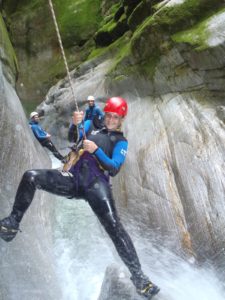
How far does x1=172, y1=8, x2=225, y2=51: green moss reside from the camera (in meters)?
10.4

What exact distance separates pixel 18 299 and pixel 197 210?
4.42 metres

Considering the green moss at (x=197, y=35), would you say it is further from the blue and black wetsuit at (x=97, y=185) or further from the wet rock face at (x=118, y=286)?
the wet rock face at (x=118, y=286)

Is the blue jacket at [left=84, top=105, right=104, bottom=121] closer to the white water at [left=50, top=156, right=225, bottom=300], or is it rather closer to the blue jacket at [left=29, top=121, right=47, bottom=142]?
the blue jacket at [left=29, top=121, right=47, bottom=142]

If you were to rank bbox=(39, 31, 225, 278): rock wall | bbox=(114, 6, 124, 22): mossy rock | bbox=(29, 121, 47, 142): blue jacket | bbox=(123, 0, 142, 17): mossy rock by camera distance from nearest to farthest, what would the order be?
bbox=(39, 31, 225, 278): rock wall, bbox=(29, 121, 47, 142): blue jacket, bbox=(123, 0, 142, 17): mossy rock, bbox=(114, 6, 124, 22): mossy rock

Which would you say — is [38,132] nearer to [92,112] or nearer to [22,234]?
[92,112]

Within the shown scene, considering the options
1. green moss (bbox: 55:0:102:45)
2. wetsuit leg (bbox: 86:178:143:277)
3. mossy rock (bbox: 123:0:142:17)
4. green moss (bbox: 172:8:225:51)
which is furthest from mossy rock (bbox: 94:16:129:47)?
wetsuit leg (bbox: 86:178:143:277)

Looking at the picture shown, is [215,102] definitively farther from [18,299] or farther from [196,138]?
[18,299]

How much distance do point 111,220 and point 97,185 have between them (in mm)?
530

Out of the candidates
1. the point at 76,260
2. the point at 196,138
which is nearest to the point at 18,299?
the point at 76,260

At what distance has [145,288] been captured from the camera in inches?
225

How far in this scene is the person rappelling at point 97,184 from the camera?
5.71m

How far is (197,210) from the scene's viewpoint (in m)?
9.09

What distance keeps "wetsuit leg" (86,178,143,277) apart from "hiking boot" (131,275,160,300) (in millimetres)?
83

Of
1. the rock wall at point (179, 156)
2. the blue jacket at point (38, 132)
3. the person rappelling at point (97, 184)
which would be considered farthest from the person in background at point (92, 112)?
the person rappelling at point (97, 184)
